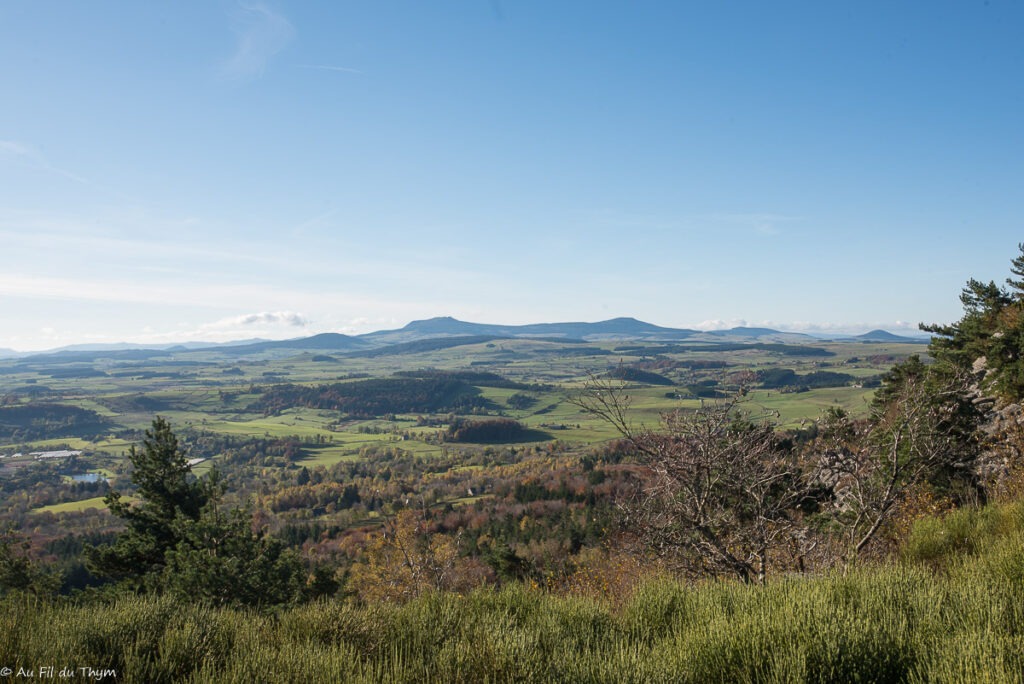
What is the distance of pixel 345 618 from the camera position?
5.17 m

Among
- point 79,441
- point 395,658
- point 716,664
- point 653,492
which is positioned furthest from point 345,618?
point 79,441

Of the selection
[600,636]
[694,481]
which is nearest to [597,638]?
[600,636]

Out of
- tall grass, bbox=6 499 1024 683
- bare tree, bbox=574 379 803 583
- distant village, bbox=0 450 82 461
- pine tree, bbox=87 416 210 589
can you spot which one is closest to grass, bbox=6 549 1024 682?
tall grass, bbox=6 499 1024 683

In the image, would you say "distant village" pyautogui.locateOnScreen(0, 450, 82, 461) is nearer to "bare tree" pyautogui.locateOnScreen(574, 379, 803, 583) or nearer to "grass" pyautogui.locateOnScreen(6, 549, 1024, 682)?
"grass" pyautogui.locateOnScreen(6, 549, 1024, 682)

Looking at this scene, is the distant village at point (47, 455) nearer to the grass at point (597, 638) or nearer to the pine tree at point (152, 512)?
the pine tree at point (152, 512)

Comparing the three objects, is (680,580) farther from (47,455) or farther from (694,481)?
(47,455)

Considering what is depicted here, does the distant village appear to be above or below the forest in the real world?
below

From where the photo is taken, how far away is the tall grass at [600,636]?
3.56m

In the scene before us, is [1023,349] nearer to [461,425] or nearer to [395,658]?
[395,658]

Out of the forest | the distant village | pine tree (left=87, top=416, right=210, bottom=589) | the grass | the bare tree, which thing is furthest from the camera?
the distant village

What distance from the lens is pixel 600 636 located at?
4664 mm

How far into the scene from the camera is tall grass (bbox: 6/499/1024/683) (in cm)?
356

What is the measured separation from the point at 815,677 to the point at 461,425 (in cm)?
16050

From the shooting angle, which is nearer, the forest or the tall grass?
the tall grass
